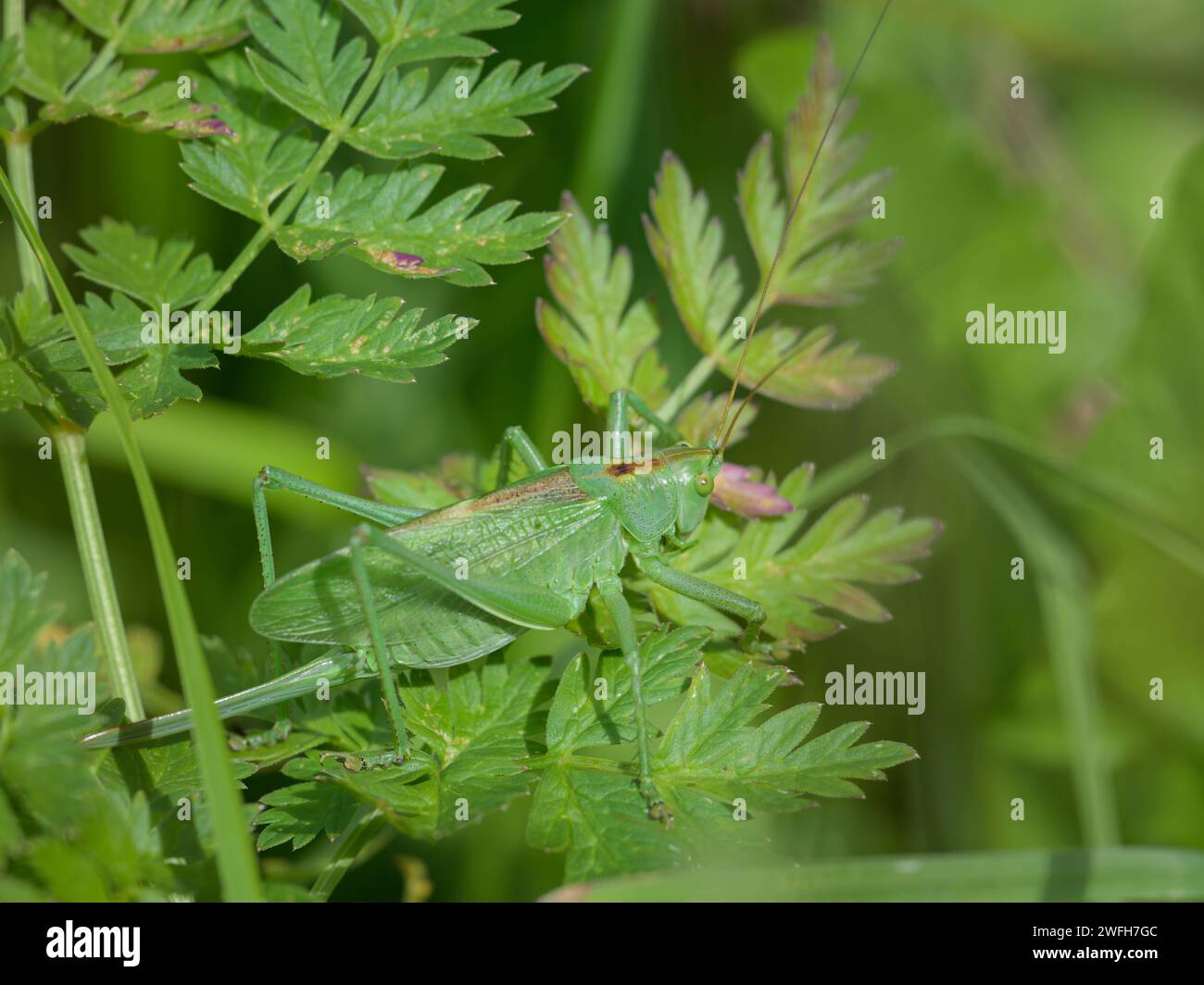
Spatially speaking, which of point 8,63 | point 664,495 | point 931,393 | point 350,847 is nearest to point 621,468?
point 664,495

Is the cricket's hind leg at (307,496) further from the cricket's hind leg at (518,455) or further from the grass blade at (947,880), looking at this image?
the grass blade at (947,880)

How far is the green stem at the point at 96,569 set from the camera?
1.54m

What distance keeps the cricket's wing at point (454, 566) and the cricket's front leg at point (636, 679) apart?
6 centimetres

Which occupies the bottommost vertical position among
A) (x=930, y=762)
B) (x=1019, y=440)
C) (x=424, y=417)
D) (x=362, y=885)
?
(x=362, y=885)

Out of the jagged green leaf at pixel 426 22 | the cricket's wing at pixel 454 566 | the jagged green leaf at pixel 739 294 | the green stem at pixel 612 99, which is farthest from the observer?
the green stem at pixel 612 99

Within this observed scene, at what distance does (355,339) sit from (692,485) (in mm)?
664

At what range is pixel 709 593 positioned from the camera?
1717 millimetres

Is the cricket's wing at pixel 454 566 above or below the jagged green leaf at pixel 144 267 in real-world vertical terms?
below

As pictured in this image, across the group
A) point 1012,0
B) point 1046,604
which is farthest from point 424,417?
point 1012,0

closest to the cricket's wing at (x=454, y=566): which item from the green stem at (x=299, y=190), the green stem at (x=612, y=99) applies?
the green stem at (x=299, y=190)

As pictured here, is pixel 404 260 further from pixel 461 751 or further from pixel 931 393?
pixel 931 393

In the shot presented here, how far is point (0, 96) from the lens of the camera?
1776mm
